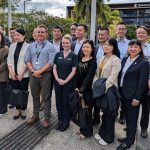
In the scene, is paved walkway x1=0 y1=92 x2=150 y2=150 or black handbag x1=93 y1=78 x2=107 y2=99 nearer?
black handbag x1=93 y1=78 x2=107 y2=99

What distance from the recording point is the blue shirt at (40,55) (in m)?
5.82

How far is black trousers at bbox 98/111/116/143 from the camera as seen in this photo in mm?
5273

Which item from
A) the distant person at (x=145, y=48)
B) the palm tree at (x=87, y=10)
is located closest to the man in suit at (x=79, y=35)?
the distant person at (x=145, y=48)

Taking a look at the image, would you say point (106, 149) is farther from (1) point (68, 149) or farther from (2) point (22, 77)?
(2) point (22, 77)

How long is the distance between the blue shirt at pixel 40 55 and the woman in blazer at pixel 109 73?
1025mm

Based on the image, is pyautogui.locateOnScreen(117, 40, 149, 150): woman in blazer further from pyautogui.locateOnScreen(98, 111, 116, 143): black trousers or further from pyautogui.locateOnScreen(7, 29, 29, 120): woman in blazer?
pyautogui.locateOnScreen(7, 29, 29, 120): woman in blazer

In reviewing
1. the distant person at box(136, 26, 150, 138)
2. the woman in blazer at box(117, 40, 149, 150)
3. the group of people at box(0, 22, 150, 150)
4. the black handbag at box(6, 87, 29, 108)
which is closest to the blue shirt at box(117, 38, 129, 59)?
the group of people at box(0, 22, 150, 150)

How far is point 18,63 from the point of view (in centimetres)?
614

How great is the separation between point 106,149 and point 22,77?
2.15 metres

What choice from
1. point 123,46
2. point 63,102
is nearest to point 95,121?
point 63,102

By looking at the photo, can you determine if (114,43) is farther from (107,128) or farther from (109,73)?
(107,128)

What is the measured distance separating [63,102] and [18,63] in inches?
47.2

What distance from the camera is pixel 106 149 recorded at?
17.0 ft

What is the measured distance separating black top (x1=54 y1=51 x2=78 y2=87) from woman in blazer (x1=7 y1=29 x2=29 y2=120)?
0.80 m
